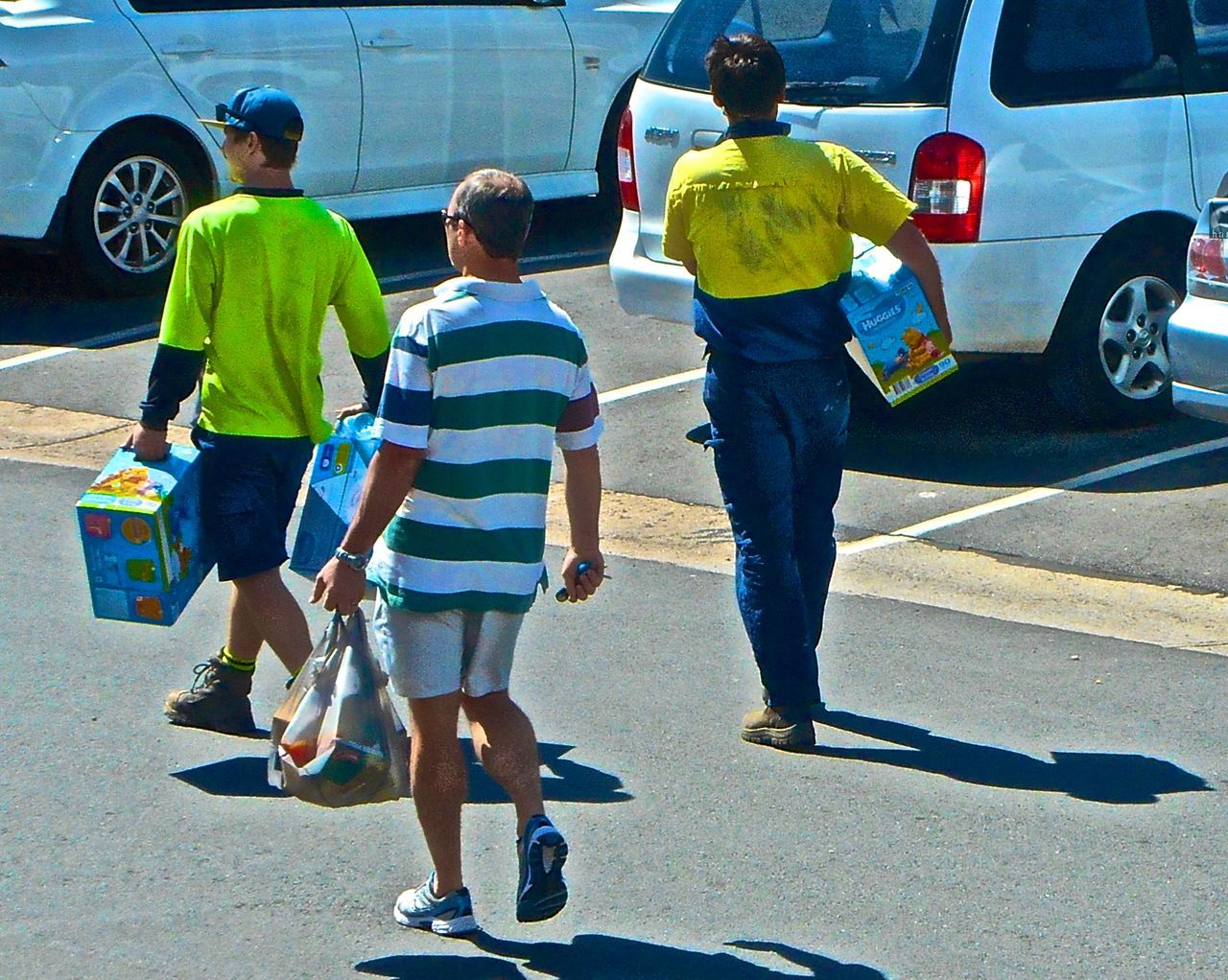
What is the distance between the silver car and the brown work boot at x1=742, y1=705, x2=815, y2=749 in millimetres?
2328

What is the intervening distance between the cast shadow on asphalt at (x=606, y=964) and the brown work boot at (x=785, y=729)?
111 centimetres

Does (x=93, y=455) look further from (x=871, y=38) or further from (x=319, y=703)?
(x=319, y=703)

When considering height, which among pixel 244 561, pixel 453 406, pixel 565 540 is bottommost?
pixel 565 540

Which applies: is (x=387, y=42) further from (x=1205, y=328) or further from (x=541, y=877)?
(x=541, y=877)

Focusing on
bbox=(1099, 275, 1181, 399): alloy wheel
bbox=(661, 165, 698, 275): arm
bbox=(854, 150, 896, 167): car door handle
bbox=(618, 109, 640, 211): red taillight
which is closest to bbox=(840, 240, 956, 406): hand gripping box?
bbox=(661, 165, 698, 275): arm

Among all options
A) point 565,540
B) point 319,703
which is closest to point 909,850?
point 319,703

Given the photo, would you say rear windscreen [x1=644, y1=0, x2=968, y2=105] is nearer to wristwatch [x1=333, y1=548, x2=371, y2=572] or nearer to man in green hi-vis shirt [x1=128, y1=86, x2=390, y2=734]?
man in green hi-vis shirt [x1=128, y1=86, x2=390, y2=734]

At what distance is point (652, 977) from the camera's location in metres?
4.09

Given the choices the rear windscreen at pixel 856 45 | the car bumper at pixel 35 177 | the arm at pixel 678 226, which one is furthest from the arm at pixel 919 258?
the car bumper at pixel 35 177

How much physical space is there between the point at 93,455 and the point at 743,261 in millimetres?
3974

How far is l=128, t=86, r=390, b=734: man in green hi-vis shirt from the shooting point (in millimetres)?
4934

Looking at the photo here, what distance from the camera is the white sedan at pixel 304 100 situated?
9.91m

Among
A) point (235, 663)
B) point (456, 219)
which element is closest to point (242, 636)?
point (235, 663)

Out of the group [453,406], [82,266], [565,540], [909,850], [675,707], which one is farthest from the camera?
[82,266]
